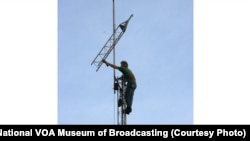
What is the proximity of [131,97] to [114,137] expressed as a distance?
5665mm
